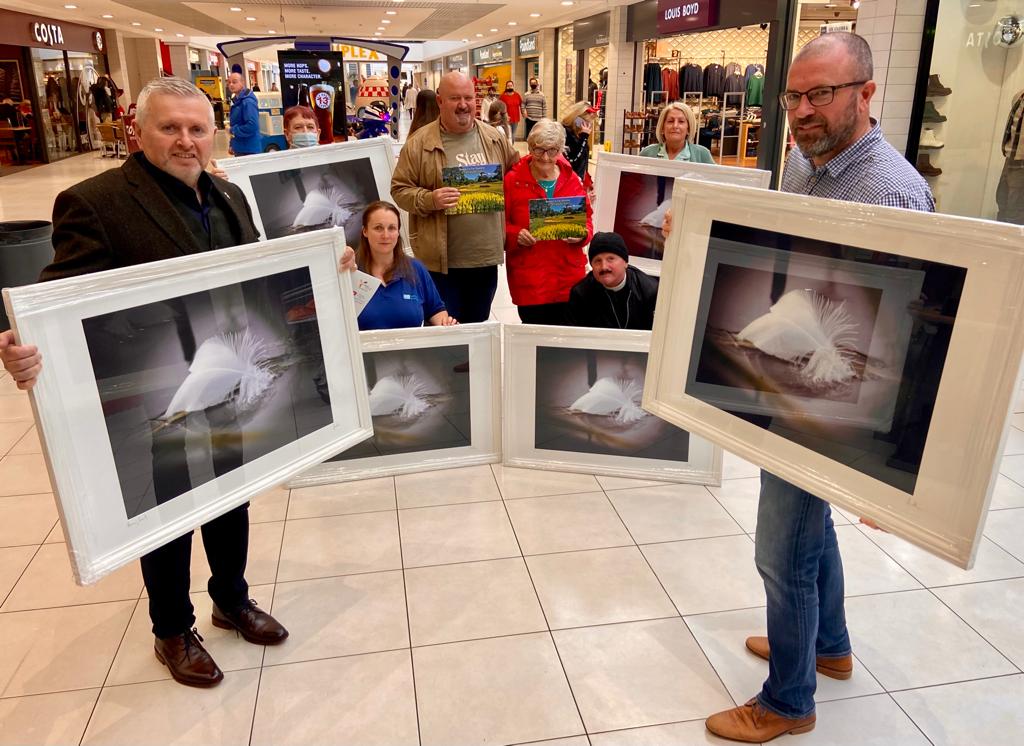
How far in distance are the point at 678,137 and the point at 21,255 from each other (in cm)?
511

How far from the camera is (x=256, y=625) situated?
2.61 meters

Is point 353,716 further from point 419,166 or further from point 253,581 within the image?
point 419,166

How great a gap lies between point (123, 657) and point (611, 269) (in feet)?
8.47

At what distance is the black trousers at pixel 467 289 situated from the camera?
4223 millimetres

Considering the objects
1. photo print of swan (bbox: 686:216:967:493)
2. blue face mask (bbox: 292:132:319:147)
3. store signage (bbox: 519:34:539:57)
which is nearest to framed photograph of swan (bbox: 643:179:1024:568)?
photo print of swan (bbox: 686:216:967:493)

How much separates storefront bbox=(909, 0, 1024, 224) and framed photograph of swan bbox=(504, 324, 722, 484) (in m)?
4.85

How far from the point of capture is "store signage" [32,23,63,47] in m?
18.4

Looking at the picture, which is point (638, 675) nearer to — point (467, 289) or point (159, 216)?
point (159, 216)

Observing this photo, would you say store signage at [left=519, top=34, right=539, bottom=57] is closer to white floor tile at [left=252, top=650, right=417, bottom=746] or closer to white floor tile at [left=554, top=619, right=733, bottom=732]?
white floor tile at [left=554, top=619, right=733, bottom=732]

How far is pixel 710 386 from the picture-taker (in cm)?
196

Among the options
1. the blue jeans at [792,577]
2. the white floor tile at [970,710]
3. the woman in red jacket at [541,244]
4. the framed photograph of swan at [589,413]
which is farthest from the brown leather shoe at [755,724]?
the woman in red jacket at [541,244]

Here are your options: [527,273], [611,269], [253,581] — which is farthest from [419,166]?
[253,581]

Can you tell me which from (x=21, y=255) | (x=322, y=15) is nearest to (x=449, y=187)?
(x=21, y=255)

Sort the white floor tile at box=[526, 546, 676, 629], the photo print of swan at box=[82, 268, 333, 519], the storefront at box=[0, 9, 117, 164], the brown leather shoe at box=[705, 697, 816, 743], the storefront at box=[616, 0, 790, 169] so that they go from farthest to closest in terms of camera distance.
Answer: the storefront at box=[0, 9, 117, 164] → the storefront at box=[616, 0, 790, 169] → the white floor tile at box=[526, 546, 676, 629] → the brown leather shoe at box=[705, 697, 816, 743] → the photo print of swan at box=[82, 268, 333, 519]
